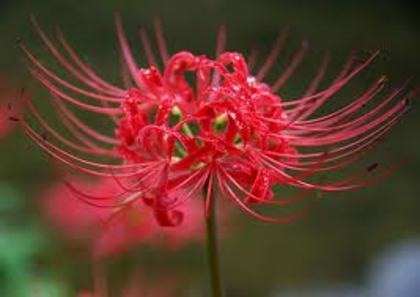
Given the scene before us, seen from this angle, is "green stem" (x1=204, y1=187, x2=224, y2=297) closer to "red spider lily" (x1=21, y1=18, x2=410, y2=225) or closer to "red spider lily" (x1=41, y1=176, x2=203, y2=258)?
"red spider lily" (x1=21, y1=18, x2=410, y2=225)

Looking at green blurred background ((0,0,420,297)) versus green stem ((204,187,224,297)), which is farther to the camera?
green blurred background ((0,0,420,297))

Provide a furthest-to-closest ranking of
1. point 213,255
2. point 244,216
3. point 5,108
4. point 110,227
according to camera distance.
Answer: point 244,216
point 5,108
point 110,227
point 213,255

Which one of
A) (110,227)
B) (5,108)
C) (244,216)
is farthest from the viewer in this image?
(244,216)

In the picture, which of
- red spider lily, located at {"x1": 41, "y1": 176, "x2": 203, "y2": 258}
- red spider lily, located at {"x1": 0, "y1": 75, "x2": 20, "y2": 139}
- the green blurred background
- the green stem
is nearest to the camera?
the green stem

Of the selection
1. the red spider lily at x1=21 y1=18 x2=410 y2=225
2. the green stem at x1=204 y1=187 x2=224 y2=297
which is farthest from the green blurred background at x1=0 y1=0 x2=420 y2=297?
the green stem at x1=204 y1=187 x2=224 y2=297

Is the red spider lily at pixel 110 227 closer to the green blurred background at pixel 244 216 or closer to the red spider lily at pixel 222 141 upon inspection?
the green blurred background at pixel 244 216

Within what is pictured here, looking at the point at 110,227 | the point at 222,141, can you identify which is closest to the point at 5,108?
the point at 110,227

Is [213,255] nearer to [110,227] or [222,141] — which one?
[222,141]
